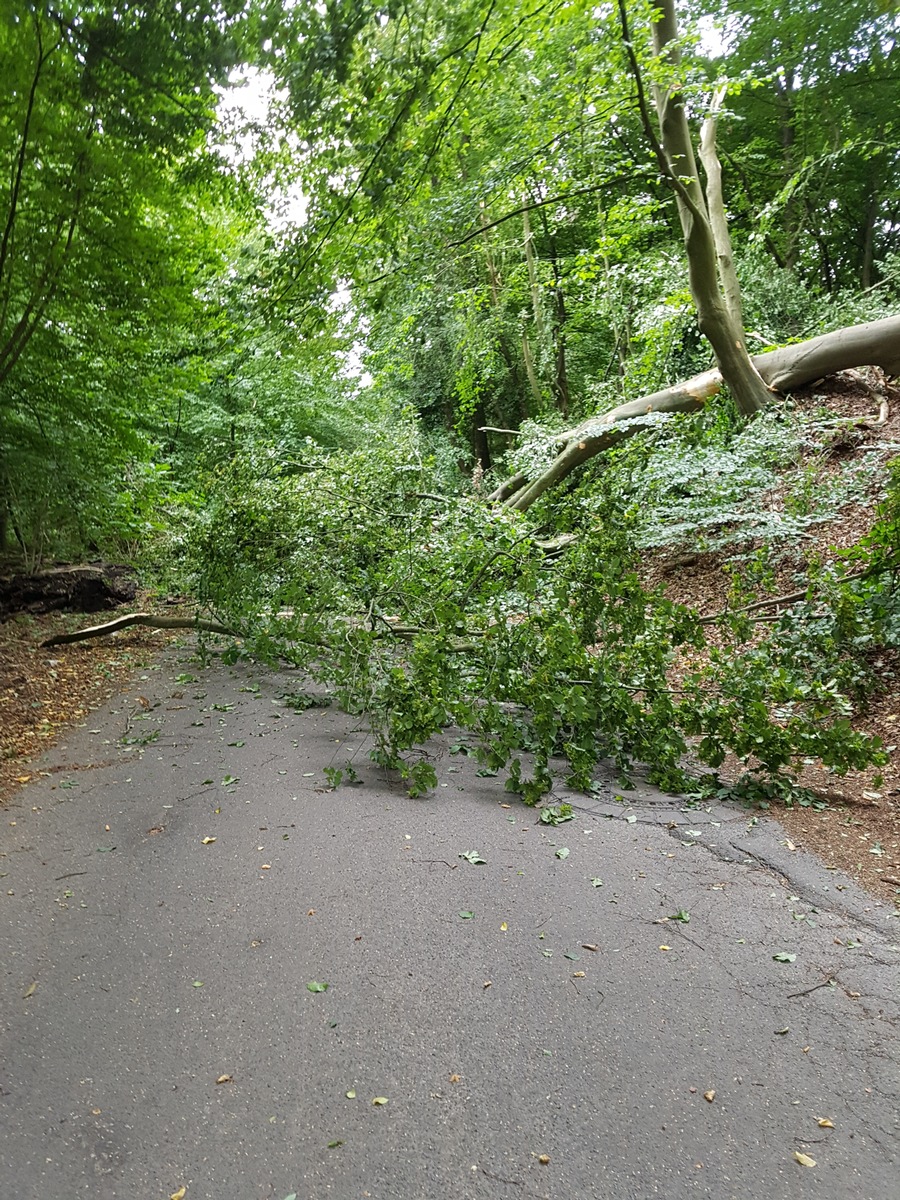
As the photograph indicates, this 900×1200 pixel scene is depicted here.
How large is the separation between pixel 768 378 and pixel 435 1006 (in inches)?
361

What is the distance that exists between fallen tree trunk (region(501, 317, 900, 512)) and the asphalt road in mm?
4837

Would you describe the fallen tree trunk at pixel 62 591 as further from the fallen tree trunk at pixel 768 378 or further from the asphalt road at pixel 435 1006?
the asphalt road at pixel 435 1006

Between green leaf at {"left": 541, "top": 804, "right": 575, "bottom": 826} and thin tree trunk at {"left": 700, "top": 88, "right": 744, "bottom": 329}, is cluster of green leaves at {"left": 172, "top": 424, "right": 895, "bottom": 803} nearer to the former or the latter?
green leaf at {"left": 541, "top": 804, "right": 575, "bottom": 826}

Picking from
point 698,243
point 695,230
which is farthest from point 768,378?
point 695,230

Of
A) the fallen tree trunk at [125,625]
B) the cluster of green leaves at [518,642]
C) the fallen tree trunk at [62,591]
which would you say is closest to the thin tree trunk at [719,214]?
the cluster of green leaves at [518,642]

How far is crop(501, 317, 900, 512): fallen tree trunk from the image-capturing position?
8.73 metres

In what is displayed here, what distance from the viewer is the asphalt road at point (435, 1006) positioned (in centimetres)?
193

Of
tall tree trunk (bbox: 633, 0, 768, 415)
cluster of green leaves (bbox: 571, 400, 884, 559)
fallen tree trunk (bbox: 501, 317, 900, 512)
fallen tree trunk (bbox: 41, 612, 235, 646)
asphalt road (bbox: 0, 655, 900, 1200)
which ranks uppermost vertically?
tall tree trunk (bbox: 633, 0, 768, 415)

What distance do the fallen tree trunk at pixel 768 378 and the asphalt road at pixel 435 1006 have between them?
484 cm

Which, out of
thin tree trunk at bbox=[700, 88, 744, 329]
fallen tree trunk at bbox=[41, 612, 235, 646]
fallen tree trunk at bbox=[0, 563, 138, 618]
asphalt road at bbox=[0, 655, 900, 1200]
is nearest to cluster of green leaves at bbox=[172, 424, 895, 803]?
asphalt road at bbox=[0, 655, 900, 1200]

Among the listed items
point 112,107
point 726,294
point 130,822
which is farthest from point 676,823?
point 726,294

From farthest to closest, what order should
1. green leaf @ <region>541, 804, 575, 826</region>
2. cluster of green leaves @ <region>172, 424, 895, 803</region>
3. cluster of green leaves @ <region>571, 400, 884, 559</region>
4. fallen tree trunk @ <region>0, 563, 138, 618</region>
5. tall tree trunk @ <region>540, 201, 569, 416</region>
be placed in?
tall tree trunk @ <region>540, 201, 569, 416</region>, fallen tree trunk @ <region>0, 563, 138, 618</region>, cluster of green leaves @ <region>571, 400, 884, 559</region>, cluster of green leaves @ <region>172, 424, 895, 803</region>, green leaf @ <region>541, 804, 575, 826</region>

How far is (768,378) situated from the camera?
9.41m

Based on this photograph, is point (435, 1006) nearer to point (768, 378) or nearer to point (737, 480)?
point (737, 480)
